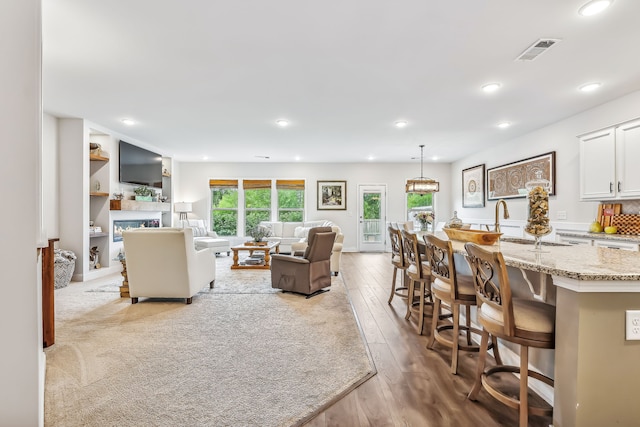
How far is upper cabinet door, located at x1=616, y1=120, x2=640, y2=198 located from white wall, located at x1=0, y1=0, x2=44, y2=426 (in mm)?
5366

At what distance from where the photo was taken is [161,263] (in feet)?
12.3

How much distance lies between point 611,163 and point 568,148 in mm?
1029

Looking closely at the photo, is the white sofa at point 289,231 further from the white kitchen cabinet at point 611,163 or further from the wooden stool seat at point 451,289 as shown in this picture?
the wooden stool seat at point 451,289

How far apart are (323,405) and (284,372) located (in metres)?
0.48

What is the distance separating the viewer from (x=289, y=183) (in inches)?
361

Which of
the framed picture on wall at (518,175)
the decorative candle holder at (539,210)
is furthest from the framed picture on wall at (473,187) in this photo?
the decorative candle holder at (539,210)

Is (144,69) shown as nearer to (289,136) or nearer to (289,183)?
(289,136)

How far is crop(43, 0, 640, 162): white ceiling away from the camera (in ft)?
7.52

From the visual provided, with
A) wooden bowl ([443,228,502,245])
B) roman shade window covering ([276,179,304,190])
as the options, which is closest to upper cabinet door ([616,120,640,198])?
wooden bowl ([443,228,502,245])

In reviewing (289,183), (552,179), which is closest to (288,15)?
(552,179)

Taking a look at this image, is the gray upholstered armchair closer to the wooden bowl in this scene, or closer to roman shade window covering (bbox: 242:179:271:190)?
the wooden bowl

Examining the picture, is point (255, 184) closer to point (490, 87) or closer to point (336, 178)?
point (336, 178)

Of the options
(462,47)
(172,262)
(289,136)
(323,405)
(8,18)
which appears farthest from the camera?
(289,136)

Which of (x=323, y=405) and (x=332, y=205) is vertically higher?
(x=332, y=205)
